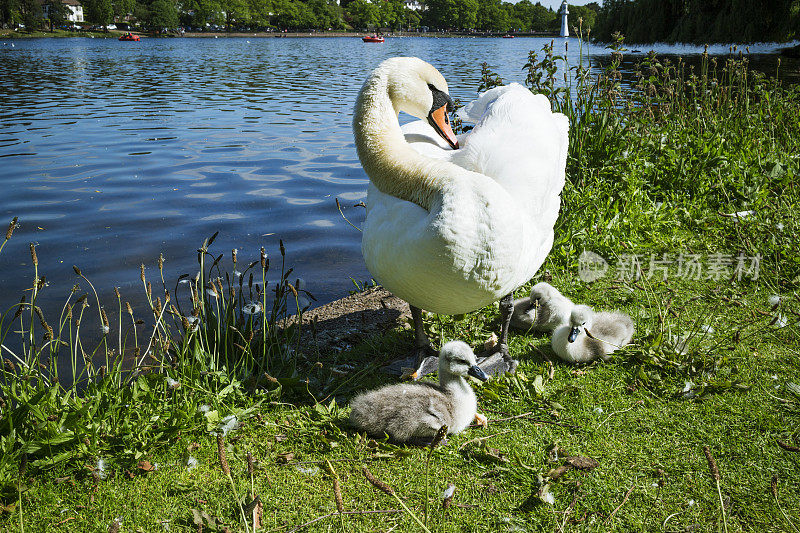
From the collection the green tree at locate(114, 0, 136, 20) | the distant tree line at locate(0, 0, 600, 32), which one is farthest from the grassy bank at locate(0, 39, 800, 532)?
the green tree at locate(114, 0, 136, 20)

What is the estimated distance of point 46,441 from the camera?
3154 millimetres

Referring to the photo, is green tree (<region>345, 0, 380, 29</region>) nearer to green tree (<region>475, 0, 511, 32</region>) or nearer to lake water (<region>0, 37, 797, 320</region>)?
green tree (<region>475, 0, 511, 32</region>)

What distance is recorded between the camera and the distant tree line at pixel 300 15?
124 metres

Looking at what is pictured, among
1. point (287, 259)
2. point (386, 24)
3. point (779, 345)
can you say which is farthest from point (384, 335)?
point (386, 24)

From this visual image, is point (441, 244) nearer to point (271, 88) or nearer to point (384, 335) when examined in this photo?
point (384, 335)

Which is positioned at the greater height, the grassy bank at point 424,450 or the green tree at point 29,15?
the green tree at point 29,15

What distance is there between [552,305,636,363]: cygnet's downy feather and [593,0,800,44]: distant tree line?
1729cm

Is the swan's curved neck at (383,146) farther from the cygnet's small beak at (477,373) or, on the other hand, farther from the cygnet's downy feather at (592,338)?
the cygnet's downy feather at (592,338)

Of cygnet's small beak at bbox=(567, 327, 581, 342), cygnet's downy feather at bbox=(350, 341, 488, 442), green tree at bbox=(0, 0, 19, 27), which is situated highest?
green tree at bbox=(0, 0, 19, 27)

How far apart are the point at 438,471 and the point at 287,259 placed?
554cm

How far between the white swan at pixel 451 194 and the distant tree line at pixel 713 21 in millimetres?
17253

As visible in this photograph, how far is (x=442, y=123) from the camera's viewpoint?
14.2ft

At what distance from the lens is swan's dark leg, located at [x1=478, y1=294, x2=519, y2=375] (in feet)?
14.0

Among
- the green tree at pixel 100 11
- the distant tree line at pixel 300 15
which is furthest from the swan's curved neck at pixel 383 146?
the green tree at pixel 100 11
